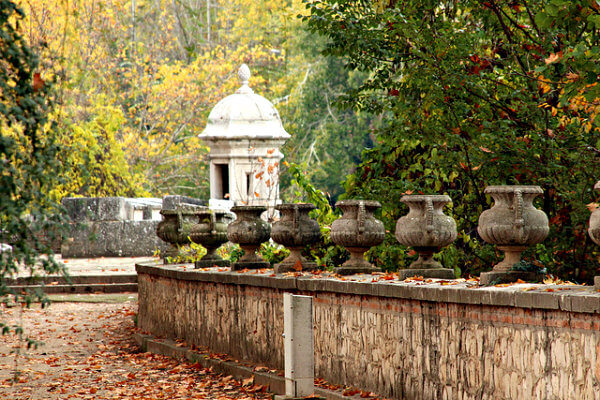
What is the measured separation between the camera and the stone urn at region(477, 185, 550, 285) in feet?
23.1

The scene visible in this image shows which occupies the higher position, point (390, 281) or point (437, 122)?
point (437, 122)

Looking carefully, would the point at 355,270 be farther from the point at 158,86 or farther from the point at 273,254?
the point at 158,86

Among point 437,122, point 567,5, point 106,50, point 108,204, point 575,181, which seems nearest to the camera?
point 567,5

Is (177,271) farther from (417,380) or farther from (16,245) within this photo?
(16,245)

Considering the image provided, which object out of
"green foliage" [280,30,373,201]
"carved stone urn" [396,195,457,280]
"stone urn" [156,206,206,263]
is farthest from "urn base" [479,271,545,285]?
"green foliage" [280,30,373,201]

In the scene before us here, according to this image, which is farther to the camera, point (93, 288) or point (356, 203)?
point (93, 288)

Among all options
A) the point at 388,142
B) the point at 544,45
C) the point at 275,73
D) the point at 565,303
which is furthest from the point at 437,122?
the point at 275,73

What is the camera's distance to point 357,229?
8.79 meters

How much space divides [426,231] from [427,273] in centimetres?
35

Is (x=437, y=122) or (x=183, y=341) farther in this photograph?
(x=183, y=341)

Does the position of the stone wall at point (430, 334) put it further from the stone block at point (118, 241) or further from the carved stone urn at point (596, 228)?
the stone block at point (118, 241)

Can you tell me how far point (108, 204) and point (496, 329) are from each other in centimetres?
1738

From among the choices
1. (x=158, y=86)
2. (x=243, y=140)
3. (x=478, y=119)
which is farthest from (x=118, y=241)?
(x=478, y=119)

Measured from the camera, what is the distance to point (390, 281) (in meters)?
8.01
